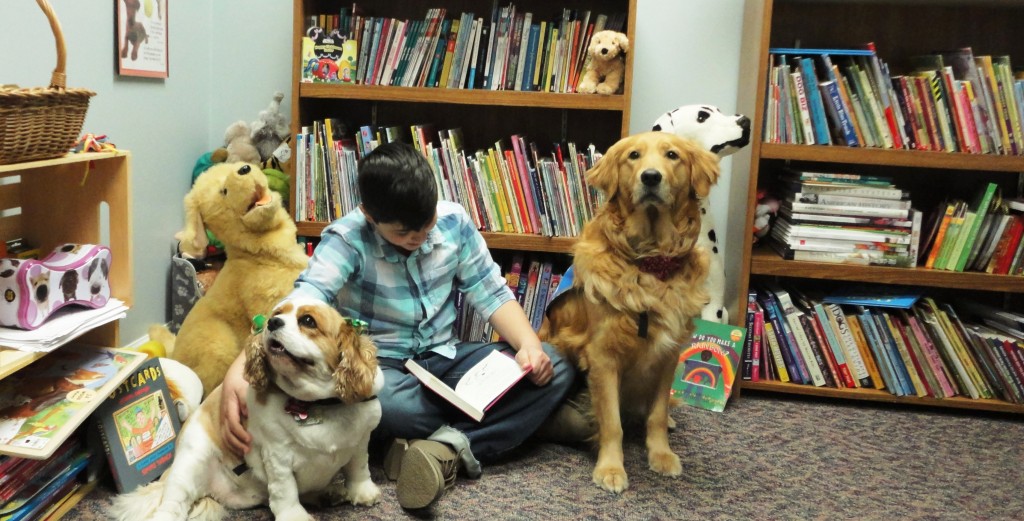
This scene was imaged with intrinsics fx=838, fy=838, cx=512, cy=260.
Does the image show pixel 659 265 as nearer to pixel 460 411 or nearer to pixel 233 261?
pixel 460 411

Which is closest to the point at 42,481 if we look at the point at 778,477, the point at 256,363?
the point at 256,363

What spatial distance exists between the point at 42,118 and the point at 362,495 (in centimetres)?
92

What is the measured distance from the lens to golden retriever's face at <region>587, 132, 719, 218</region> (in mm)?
1873

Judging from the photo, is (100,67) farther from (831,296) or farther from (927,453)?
(927,453)

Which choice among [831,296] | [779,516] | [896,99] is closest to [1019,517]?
[779,516]

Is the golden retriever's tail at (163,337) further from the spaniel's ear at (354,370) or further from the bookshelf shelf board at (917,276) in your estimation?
the bookshelf shelf board at (917,276)

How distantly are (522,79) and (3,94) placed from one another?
4.97 feet

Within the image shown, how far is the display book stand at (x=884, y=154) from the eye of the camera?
2363mm

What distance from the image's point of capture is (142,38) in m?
2.37

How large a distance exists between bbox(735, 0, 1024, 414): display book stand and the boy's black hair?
113cm

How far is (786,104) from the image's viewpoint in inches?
94.1

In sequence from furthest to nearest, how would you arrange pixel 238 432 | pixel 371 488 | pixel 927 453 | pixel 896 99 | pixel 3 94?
pixel 896 99 → pixel 927 453 → pixel 371 488 → pixel 238 432 → pixel 3 94

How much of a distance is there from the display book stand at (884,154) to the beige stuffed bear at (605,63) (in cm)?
39

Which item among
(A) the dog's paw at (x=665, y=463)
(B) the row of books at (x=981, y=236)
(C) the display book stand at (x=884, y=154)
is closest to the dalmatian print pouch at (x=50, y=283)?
(A) the dog's paw at (x=665, y=463)
